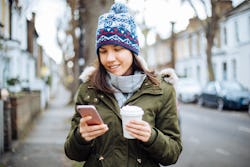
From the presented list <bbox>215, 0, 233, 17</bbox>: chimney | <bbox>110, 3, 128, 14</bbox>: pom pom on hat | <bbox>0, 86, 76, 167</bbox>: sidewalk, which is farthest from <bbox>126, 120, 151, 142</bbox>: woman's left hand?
<bbox>0, 86, 76, 167</bbox>: sidewalk

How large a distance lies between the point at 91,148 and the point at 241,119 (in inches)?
491

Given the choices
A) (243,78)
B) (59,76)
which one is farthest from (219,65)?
(59,76)

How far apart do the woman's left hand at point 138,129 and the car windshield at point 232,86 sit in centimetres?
1630

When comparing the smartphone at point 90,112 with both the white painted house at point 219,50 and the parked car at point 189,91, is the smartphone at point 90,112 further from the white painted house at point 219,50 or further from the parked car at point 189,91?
the parked car at point 189,91

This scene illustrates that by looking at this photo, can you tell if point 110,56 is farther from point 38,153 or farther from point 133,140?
point 38,153

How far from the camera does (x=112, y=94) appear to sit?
2156 millimetres

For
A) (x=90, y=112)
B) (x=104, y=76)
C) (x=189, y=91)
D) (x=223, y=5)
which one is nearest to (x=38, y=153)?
(x=104, y=76)

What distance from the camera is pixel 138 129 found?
1.79 meters

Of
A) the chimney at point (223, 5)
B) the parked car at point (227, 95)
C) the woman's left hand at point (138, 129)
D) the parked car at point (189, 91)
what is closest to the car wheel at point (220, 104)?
the parked car at point (227, 95)

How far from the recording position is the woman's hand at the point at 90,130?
71.0 inches

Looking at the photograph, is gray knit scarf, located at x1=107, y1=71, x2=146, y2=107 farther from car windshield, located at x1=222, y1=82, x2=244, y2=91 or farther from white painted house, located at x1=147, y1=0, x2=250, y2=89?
car windshield, located at x1=222, y1=82, x2=244, y2=91

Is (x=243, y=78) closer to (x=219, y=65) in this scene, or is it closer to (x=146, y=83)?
(x=219, y=65)

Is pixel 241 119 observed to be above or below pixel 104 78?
below

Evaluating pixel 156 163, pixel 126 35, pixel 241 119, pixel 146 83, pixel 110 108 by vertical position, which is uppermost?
pixel 126 35
